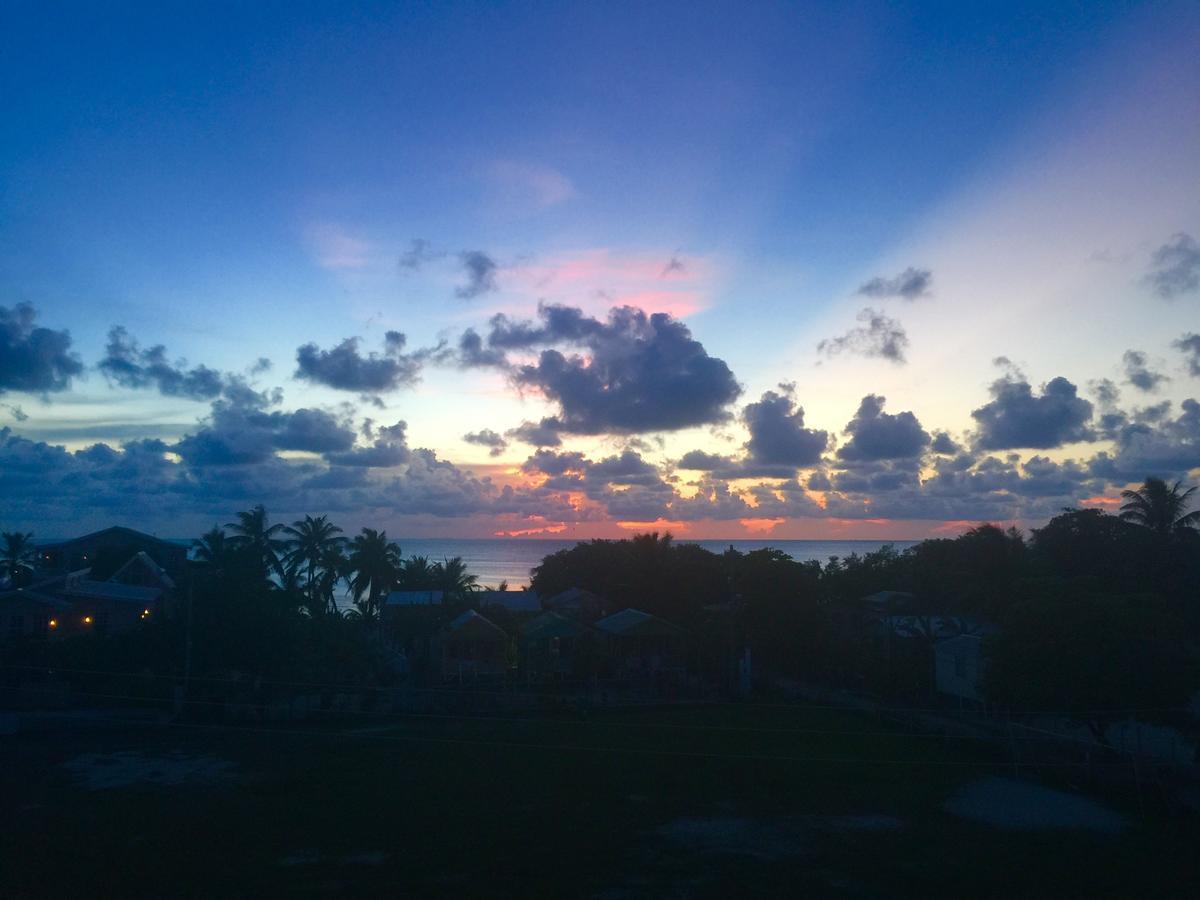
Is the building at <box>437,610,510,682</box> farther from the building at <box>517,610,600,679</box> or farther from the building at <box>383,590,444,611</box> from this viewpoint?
the building at <box>383,590,444,611</box>

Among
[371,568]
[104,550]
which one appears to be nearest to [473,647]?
[371,568]

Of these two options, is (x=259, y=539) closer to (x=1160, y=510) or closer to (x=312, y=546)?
(x=312, y=546)

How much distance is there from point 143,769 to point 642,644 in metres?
28.8

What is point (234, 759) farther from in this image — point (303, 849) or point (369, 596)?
point (369, 596)

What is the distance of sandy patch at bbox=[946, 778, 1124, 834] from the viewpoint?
21203mm

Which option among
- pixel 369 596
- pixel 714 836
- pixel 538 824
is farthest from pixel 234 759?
pixel 369 596

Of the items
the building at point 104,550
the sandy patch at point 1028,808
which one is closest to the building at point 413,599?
→ the building at point 104,550

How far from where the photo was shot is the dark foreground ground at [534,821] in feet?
55.6

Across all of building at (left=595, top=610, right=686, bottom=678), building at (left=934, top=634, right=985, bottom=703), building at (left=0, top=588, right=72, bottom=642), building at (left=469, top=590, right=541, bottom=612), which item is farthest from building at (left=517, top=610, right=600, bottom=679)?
building at (left=0, top=588, right=72, bottom=642)

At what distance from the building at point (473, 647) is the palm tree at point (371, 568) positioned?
791 inches

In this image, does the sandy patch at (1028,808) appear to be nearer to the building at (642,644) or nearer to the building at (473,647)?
the building at (642,644)

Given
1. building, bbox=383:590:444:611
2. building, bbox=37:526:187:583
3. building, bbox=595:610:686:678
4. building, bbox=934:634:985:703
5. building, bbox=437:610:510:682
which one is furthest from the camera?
building, bbox=37:526:187:583

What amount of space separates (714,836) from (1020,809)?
877cm

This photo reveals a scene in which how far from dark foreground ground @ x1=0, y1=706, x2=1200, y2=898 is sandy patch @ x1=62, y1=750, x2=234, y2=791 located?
0.11m
